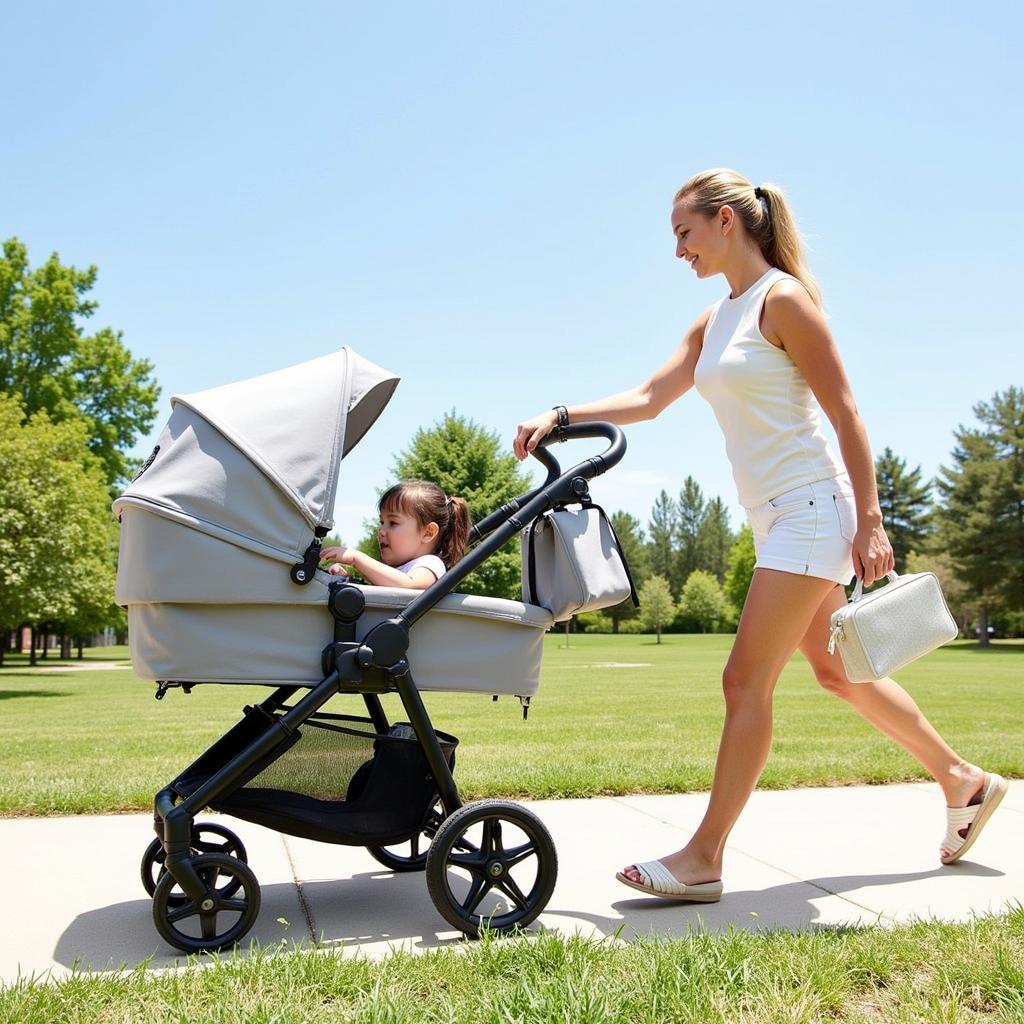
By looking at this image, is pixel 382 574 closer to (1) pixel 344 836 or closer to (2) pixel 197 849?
(1) pixel 344 836

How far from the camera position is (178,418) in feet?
9.27

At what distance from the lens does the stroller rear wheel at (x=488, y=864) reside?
8.99 ft

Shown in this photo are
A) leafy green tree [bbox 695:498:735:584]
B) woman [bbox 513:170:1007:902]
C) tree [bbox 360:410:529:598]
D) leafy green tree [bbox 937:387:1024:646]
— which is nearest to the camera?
woman [bbox 513:170:1007:902]

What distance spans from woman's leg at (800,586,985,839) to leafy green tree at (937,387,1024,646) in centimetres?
4705

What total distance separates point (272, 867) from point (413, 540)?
4.29ft

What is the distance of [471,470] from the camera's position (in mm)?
42156

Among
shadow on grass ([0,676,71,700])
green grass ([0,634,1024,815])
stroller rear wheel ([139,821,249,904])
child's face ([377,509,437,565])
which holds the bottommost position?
shadow on grass ([0,676,71,700])

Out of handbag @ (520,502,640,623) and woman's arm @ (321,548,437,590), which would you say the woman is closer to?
handbag @ (520,502,640,623)

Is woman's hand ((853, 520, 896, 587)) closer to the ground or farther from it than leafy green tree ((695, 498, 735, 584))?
closer to the ground

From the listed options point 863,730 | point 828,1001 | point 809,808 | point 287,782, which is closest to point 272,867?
point 287,782

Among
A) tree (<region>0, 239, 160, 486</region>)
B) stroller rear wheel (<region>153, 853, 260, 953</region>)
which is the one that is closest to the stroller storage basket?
stroller rear wheel (<region>153, 853, 260, 953</region>)

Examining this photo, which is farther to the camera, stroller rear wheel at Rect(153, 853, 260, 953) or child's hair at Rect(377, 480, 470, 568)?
child's hair at Rect(377, 480, 470, 568)

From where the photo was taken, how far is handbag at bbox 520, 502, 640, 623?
303cm

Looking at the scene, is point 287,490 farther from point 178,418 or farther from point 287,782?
point 287,782
